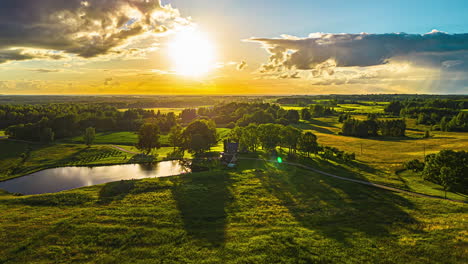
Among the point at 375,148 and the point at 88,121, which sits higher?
the point at 88,121

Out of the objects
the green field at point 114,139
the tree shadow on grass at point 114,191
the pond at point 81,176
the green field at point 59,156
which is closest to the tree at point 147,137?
the green field at point 59,156

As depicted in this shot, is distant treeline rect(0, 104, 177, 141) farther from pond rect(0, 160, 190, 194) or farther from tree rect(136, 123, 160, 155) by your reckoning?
tree rect(136, 123, 160, 155)

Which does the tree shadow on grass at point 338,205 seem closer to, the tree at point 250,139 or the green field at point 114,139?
the tree at point 250,139

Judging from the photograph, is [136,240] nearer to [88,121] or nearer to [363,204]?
[363,204]

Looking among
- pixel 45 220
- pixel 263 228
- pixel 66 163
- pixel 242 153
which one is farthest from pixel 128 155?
pixel 263 228

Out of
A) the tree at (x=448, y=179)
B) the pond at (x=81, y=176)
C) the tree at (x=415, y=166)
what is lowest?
the pond at (x=81, y=176)

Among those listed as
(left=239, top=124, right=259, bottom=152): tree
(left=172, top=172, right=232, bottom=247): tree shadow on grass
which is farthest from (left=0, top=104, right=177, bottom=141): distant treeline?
(left=172, top=172, right=232, bottom=247): tree shadow on grass

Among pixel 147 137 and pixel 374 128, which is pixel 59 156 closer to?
pixel 147 137
